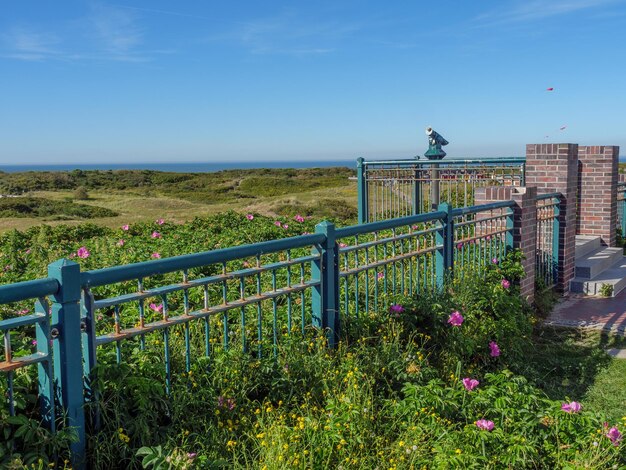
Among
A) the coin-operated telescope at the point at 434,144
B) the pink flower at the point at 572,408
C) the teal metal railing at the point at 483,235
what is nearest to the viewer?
the pink flower at the point at 572,408

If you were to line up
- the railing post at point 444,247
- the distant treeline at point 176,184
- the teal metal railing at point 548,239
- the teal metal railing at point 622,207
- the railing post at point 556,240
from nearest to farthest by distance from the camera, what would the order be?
the railing post at point 444,247, the teal metal railing at point 548,239, the railing post at point 556,240, the teal metal railing at point 622,207, the distant treeline at point 176,184

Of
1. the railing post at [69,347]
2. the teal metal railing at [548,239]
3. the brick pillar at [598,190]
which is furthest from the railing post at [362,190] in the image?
the railing post at [69,347]

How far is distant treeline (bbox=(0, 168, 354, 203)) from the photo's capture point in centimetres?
4331

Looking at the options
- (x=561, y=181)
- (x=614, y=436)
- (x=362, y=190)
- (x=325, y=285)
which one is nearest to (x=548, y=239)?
(x=561, y=181)

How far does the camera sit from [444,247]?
22.8ft

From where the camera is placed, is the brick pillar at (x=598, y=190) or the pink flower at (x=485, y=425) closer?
the pink flower at (x=485, y=425)

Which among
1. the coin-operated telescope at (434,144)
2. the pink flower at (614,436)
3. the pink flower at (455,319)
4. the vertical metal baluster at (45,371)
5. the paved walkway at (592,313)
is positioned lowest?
the paved walkway at (592,313)

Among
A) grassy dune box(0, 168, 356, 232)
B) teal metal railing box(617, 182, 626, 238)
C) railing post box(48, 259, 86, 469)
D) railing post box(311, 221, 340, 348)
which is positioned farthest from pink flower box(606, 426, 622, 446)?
grassy dune box(0, 168, 356, 232)

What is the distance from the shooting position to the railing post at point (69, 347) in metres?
3.15

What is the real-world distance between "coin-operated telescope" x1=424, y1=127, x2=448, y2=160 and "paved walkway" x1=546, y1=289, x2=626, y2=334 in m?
4.52

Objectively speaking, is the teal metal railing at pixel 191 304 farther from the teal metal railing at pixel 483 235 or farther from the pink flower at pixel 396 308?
the pink flower at pixel 396 308

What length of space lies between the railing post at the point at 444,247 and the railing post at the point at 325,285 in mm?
2083

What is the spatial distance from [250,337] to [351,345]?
80 cm

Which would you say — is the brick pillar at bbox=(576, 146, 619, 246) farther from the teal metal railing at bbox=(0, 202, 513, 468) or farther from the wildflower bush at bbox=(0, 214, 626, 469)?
the wildflower bush at bbox=(0, 214, 626, 469)
